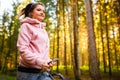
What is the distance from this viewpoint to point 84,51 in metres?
83.2

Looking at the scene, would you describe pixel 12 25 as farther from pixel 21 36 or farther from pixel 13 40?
pixel 21 36

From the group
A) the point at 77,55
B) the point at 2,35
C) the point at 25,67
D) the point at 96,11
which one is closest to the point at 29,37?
the point at 25,67

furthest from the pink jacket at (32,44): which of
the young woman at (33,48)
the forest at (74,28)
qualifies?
the forest at (74,28)

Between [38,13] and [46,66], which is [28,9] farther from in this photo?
[46,66]

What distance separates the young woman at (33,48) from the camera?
2.96m

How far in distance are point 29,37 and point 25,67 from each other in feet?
1.03

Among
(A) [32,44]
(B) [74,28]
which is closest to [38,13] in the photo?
(A) [32,44]

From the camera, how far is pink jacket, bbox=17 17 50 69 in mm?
2963

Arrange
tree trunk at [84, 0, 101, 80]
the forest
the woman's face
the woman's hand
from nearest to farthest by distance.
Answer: the woman's hand < the woman's face < tree trunk at [84, 0, 101, 80] < the forest

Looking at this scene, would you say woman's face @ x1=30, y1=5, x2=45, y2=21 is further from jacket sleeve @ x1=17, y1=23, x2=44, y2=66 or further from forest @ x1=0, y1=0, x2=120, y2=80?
forest @ x1=0, y1=0, x2=120, y2=80

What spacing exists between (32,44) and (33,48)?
53 millimetres

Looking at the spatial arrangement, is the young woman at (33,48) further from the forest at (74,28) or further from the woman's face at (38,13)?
the forest at (74,28)

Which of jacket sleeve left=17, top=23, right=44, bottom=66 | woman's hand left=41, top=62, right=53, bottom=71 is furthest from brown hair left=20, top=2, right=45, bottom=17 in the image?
woman's hand left=41, top=62, right=53, bottom=71

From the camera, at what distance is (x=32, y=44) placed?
10.2ft
